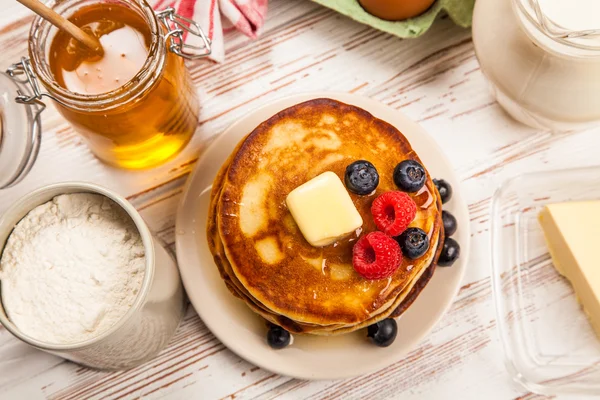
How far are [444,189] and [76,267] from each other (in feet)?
2.57

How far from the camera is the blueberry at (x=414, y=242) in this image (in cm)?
111

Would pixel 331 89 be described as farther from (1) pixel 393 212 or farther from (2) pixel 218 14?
(1) pixel 393 212

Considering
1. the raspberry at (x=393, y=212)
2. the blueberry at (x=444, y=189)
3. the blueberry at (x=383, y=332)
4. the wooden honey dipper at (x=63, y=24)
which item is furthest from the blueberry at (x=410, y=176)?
the wooden honey dipper at (x=63, y=24)

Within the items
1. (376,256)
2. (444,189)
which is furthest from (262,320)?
(444,189)

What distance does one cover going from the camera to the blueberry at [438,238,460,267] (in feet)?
4.29

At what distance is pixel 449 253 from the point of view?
1307 millimetres

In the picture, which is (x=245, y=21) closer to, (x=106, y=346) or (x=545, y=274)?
(x=106, y=346)

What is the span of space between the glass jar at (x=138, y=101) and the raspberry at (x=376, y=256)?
0.51 meters

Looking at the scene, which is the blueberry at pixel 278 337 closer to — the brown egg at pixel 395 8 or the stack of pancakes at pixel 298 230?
the stack of pancakes at pixel 298 230

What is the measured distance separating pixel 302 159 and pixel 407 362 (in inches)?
22.1

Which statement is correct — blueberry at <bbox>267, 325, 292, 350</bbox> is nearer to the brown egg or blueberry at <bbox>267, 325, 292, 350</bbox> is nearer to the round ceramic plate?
the round ceramic plate

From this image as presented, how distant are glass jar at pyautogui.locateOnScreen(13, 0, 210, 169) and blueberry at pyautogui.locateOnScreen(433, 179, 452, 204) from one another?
59 cm

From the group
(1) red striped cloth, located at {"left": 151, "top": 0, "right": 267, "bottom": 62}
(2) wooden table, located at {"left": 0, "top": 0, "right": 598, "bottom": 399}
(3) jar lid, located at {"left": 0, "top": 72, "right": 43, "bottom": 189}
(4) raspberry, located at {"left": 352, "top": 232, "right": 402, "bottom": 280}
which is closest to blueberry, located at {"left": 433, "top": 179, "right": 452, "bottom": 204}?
(2) wooden table, located at {"left": 0, "top": 0, "right": 598, "bottom": 399}

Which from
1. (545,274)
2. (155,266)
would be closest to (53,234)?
(155,266)
